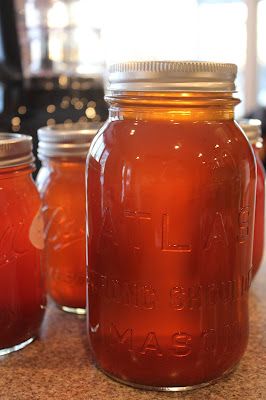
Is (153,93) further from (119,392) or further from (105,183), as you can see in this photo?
(119,392)

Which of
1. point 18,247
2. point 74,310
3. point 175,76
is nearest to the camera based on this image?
point 175,76

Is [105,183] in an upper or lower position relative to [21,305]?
upper

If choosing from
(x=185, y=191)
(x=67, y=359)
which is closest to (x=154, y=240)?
(x=185, y=191)

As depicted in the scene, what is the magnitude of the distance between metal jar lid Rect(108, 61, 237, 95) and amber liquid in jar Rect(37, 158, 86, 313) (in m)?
0.19

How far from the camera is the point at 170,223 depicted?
1.52ft

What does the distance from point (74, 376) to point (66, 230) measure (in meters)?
0.18

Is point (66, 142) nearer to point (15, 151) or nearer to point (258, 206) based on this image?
point (15, 151)

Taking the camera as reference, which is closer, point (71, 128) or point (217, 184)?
point (217, 184)

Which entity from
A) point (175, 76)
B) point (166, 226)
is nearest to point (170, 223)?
point (166, 226)

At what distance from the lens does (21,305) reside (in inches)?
22.0

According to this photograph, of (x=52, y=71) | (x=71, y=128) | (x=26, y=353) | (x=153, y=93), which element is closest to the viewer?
(x=153, y=93)

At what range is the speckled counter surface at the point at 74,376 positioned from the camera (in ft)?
1.57

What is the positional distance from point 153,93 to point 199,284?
0.16 meters

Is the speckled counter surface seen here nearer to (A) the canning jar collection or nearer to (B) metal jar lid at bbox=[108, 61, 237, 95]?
(A) the canning jar collection
